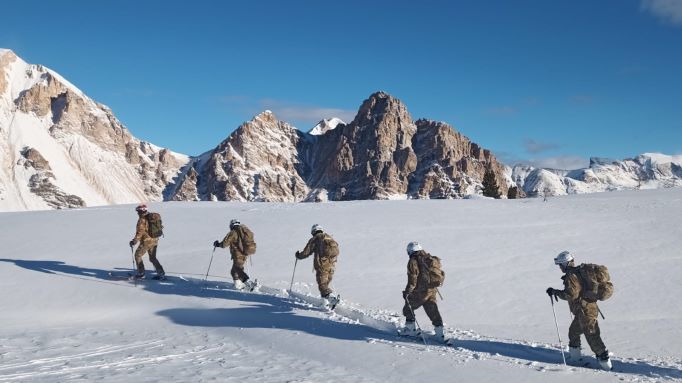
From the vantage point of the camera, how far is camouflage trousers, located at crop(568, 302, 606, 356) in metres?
9.42

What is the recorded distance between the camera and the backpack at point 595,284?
30.8ft

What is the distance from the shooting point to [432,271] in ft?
34.9

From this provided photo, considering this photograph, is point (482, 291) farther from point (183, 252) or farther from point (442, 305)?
point (183, 252)

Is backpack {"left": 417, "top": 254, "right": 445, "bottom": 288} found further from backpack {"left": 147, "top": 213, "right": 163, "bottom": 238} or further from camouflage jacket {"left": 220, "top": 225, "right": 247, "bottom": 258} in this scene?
backpack {"left": 147, "top": 213, "right": 163, "bottom": 238}

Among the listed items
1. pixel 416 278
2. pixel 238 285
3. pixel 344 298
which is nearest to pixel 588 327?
pixel 416 278

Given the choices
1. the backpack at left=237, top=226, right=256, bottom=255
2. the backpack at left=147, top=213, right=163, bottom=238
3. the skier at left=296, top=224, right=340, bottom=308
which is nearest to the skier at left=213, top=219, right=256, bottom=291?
the backpack at left=237, top=226, right=256, bottom=255

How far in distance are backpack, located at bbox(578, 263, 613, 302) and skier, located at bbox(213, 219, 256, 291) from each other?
823 centimetres

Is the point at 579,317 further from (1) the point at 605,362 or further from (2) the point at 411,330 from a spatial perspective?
(2) the point at 411,330

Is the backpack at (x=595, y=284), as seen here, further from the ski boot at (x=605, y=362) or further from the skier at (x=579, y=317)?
the ski boot at (x=605, y=362)

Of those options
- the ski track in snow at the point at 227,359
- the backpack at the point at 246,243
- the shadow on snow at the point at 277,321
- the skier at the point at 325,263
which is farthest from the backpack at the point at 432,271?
the backpack at the point at 246,243

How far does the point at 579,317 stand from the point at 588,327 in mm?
207

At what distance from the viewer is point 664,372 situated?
9.29 metres

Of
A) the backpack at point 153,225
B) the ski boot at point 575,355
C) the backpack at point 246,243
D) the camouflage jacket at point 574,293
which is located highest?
the backpack at point 153,225

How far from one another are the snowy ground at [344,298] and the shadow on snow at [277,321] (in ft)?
0.19
